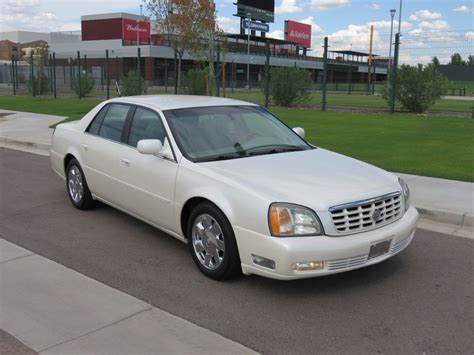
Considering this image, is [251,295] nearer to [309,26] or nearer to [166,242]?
[166,242]

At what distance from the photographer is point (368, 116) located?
55.3ft

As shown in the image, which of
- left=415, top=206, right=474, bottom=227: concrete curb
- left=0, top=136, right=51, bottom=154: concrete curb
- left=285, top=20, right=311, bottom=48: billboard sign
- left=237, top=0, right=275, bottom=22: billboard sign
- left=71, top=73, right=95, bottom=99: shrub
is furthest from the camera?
left=285, top=20, right=311, bottom=48: billboard sign

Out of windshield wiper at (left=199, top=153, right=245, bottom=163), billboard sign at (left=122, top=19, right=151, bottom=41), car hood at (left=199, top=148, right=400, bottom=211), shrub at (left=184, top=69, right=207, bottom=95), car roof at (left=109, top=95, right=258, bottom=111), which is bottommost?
car hood at (left=199, top=148, right=400, bottom=211)

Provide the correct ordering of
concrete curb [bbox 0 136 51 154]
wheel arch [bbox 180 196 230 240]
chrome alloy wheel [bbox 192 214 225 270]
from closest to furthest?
chrome alloy wheel [bbox 192 214 225 270]
wheel arch [bbox 180 196 230 240]
concrete curb [bbox 0 136 51 154]

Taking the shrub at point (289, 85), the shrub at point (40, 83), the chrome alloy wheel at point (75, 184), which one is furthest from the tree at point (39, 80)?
the chrome alloy wheel at point (75, 184)

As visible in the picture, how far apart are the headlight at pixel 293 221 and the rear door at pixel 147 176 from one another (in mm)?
1240

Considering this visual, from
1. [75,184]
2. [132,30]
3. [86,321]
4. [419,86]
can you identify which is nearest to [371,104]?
[419,86]

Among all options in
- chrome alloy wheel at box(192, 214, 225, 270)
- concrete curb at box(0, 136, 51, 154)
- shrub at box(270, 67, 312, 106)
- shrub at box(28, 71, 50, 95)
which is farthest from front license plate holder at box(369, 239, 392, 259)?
shrub at box(28, 71, 50, 95)

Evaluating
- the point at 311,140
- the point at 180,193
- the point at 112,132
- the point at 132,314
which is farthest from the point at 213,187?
the point at 311,140

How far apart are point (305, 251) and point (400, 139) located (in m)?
8.85

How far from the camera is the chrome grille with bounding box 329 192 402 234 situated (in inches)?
156

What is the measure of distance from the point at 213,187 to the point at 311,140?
7.82m

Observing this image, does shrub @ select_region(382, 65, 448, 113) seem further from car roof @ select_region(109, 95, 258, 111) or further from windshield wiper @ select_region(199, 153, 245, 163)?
windshield wiper @ select_region(199, 153, 245, 163)

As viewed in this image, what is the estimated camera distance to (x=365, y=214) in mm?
4086
